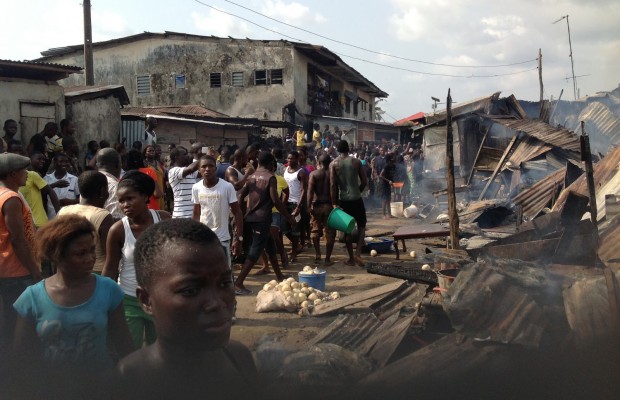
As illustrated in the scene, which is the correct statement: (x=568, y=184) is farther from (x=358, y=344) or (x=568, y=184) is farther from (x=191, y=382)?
(x=191, y=382)

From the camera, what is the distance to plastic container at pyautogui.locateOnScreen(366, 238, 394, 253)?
33.1 feet

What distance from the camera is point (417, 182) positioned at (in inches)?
818

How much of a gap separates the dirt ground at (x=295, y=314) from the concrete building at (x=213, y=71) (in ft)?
47.0

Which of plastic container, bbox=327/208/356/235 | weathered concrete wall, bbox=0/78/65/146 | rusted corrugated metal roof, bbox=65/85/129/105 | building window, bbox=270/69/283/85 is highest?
building window, bbox=270/69/283/85

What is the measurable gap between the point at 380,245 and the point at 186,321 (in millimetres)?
8552

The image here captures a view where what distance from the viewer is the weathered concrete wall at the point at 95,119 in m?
13.4

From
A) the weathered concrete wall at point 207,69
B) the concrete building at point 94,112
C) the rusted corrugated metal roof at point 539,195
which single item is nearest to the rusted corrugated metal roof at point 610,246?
the rusted corrugated metal roof at point 539,195

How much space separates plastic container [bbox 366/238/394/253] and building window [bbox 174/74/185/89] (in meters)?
17.6

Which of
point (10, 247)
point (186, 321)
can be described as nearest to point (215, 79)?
point (10, 247)

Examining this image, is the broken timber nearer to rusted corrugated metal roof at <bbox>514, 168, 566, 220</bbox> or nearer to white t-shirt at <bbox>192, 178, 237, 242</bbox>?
white t-shirt at <bbox>192, 178, 237, 242</bbox>

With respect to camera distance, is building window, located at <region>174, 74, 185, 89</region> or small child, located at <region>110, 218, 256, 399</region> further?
building window, located at <region>174, 74, 185, 89</region>

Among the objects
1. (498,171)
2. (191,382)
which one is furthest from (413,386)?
(498,171)

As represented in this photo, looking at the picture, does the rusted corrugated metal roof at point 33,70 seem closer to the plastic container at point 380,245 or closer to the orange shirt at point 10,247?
the plastic container at point 380,245

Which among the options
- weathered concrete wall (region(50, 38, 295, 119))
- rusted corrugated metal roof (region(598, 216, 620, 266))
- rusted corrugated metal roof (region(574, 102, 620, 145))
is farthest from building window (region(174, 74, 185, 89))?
rusted corrugated metal roof (region(598, 216, 620, 266))
